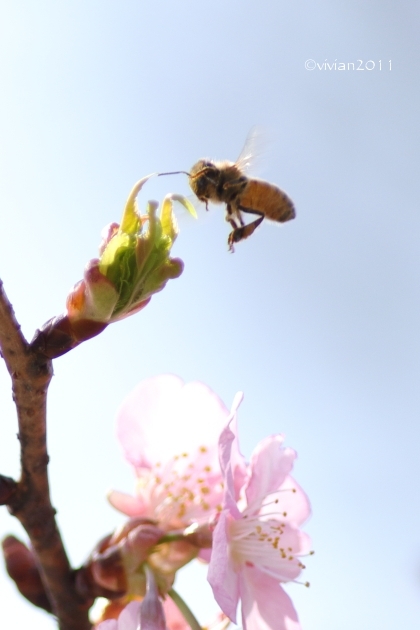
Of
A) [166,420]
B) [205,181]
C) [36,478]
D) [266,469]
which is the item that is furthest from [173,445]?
[205,181]

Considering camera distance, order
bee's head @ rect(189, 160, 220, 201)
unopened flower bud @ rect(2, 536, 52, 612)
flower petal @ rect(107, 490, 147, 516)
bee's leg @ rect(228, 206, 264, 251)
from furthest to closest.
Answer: bee's head @ rect(189, 160, 220, 201) < bee's leg @ rect(228, 206, 264, 251) < flower petal @ rect(107, 490, 147, 516) < unopened flower bud @ rect(2, 536, 52, 612)

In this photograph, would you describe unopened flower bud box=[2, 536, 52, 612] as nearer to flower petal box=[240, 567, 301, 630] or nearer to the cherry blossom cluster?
the cherry blossom cluster

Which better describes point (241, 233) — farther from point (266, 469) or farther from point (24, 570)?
point (24, 570)

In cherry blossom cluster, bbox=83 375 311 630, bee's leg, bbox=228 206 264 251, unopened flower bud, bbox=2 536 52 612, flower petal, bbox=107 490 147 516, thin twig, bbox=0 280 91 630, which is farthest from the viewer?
bee's leg, bbox=228 206 264 251

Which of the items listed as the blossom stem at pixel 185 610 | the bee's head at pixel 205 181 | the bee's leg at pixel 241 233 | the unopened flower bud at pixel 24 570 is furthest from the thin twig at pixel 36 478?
the bee's head at pixel 205 181

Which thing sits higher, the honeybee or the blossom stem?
the honeybee

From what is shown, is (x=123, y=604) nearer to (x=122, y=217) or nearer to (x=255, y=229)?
(x=122, y=217)

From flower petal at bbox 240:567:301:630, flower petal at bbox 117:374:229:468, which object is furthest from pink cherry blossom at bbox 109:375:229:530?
flower petal at bbox 240:567:301:630
